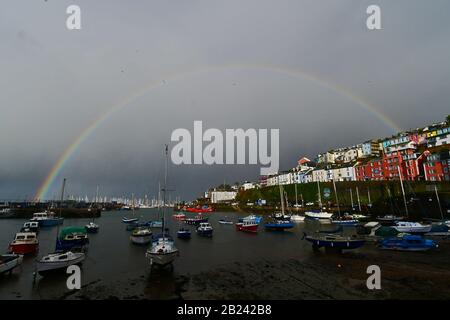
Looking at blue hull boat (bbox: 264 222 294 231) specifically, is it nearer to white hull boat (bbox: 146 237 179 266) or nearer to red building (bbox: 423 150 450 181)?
white hull boat (bbox: 146 237 179 266)

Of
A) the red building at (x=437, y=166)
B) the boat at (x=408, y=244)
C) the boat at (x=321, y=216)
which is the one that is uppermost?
the red building at (x=437, y=166)

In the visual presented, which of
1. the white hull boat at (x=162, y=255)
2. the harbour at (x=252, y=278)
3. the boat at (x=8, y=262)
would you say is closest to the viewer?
the harbour at (x=252, y=278)

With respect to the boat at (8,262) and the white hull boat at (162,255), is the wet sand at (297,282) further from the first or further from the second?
the boat at (8,262)

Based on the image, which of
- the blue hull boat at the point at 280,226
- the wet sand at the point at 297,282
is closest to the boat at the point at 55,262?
the wet sand at the point at 297,282

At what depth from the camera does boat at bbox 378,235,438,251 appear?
111 feet

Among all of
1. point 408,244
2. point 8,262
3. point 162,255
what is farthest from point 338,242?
point 8,262

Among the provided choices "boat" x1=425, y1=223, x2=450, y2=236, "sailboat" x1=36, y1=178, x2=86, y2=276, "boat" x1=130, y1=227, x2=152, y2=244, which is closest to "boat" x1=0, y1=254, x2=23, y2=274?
"sailboat" x1=36, y1=178, x2=86, y2=276

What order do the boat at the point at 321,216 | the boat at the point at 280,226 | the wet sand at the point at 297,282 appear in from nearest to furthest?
the wet sand at the point at 297,282, the boat at the point at 280,226, the boat at the point at 321,216

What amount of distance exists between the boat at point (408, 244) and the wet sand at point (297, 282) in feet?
10.8

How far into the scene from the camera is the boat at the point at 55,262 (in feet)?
80.8

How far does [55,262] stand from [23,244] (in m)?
18.5

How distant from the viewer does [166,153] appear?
35250 mm

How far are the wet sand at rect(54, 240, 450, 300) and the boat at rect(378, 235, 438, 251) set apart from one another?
10.8 feet
